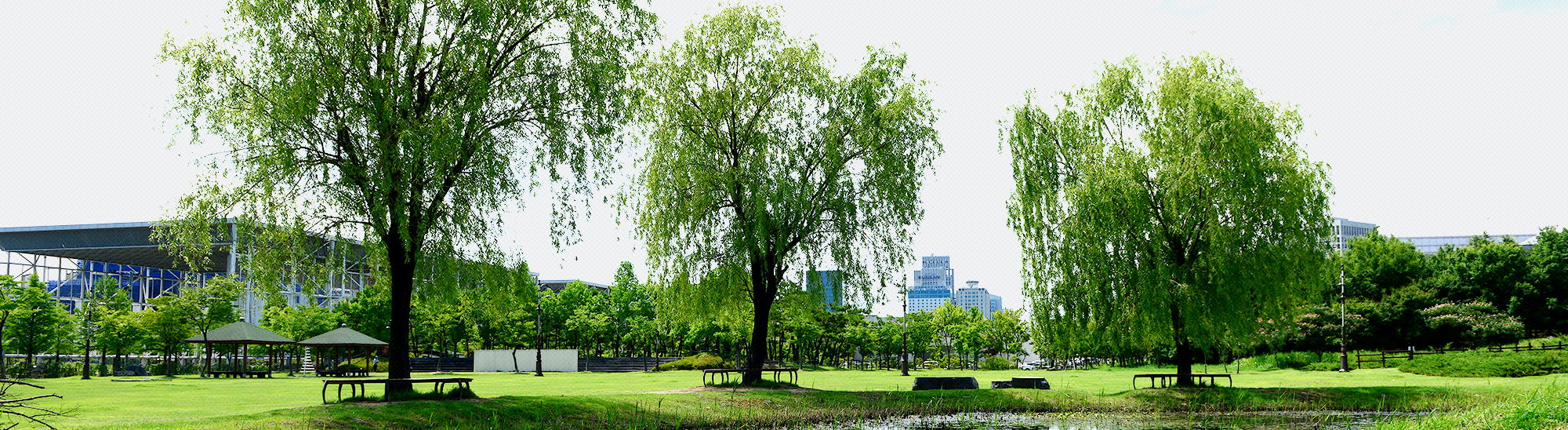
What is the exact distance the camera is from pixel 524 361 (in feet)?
177

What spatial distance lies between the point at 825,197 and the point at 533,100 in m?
8.24

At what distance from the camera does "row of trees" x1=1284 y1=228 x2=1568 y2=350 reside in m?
49.6

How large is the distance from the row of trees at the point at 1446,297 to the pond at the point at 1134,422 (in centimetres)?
3034

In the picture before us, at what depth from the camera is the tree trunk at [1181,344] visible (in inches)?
925

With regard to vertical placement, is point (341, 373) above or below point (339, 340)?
below

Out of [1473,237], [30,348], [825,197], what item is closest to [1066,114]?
[825,197]

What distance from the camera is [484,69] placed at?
18.3 m

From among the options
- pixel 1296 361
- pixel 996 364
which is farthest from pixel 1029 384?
pixel 996 364

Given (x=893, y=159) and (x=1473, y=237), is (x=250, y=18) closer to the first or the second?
(x=893, y=159)

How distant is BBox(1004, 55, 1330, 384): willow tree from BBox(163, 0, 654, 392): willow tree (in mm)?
A: 12346

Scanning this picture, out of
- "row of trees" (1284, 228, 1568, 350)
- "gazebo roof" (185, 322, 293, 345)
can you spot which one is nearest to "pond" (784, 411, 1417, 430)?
"row of trees" (1284, 228, 1568, 350)

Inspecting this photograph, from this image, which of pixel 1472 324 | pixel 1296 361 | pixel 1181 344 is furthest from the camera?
pixel 1472 324

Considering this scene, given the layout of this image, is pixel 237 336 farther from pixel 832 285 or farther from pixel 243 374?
pixel 832 285

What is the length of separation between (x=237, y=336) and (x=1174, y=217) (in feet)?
135
